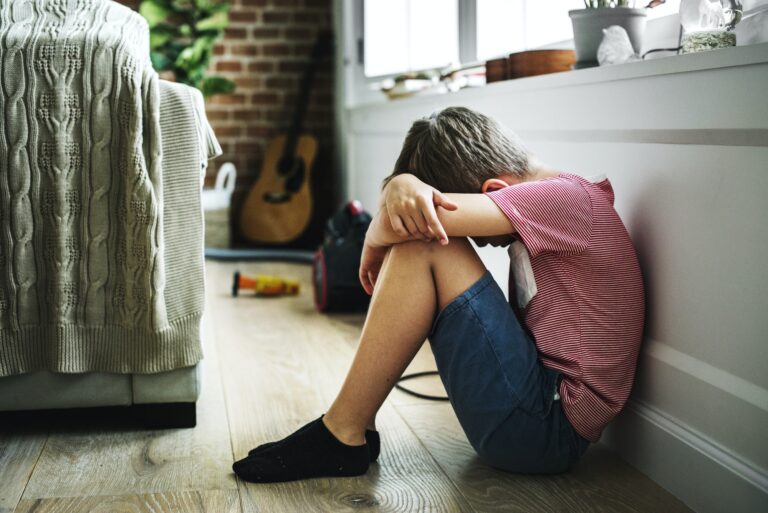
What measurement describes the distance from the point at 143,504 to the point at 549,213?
77cm

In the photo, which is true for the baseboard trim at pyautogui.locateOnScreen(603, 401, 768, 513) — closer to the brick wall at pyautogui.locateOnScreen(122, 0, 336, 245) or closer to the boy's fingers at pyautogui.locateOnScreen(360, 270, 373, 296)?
the boy's fingers at pyautogui.locateOnScreen(360, 270, 373, 296)

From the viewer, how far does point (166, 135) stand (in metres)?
1.51

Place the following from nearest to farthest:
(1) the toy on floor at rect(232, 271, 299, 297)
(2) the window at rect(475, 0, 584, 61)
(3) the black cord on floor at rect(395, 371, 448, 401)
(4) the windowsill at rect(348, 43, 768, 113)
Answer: (4) the windowsill at rect(348, 43, 768, 113) → (3) the black cord on floor at rect(395, 371, 448, 401) → (2) the window at rect(475, 0, 584, 61) → (1) the toy on floor at rect(232, 271, 299, 297)

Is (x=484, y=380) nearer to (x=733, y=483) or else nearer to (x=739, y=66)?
(x=733, y=483)

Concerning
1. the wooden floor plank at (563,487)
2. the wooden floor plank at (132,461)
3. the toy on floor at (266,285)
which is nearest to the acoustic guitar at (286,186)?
the toy on floor at (266,285)

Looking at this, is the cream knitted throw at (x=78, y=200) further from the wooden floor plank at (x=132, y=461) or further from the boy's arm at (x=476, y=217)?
the boy's arm at (x=476, y=217)

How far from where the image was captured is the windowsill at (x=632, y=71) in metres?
1.13

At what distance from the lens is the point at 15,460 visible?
4.84 feet

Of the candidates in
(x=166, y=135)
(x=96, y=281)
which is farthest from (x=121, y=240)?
(x=166, y=135)

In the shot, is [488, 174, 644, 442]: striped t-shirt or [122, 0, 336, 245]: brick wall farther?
[122, 0, 336, 245]: brick wall

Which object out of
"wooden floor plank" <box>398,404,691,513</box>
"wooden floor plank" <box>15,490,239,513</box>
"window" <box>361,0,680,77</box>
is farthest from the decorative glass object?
"wooden floor plank" <box>15,490,239,513</box>

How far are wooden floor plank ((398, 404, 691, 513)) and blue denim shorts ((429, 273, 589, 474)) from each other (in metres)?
0.05

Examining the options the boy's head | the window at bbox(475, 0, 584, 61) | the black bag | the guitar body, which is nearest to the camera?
the boy's head

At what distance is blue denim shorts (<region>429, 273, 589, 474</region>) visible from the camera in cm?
129
